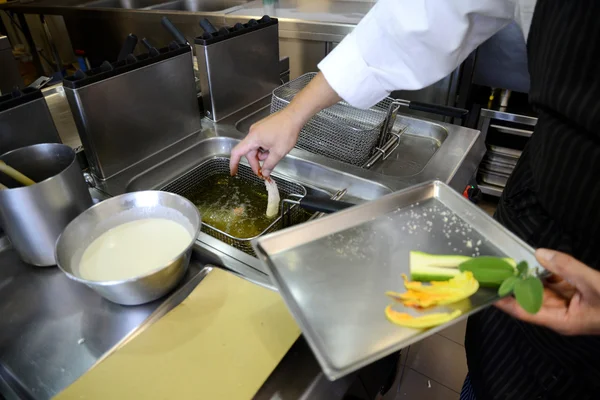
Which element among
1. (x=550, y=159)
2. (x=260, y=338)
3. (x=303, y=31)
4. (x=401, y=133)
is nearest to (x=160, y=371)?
(x=260, y=338)

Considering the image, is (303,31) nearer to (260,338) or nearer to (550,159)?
(550,159)

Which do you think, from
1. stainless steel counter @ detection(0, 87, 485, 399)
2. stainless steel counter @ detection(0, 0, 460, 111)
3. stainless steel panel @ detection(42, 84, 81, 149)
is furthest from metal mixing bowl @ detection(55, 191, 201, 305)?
stainless steel counter @ detection(0, 0, 460, 111)

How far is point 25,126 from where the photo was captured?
34.6 inches

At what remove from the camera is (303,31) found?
2.20 metres

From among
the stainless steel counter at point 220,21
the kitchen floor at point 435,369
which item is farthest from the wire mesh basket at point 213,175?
the stainless steel counter at point 220,21

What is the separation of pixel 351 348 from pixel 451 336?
1330mm

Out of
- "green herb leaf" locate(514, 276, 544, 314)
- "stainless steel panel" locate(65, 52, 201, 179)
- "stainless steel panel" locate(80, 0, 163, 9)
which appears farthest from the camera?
"stainless steel panel" locate(80, 0, 163, 9)

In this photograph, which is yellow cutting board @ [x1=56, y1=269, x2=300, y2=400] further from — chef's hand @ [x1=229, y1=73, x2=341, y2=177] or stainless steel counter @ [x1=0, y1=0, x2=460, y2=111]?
stainless steel counter @ [x1=0, y1=0, x2=460, y2=111]

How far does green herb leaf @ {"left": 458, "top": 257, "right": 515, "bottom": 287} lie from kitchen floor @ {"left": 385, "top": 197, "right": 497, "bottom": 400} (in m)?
1.07

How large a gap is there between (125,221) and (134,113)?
0.40m

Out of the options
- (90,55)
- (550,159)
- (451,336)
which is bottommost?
(451,336)

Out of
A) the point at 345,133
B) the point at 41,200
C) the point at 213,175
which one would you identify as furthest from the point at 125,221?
the point at 345,133

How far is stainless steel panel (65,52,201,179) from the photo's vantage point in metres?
0.97

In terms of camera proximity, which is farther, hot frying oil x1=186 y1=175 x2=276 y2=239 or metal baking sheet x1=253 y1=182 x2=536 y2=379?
hot frying oil x1=186 y1=175 x2=276 y2=239
